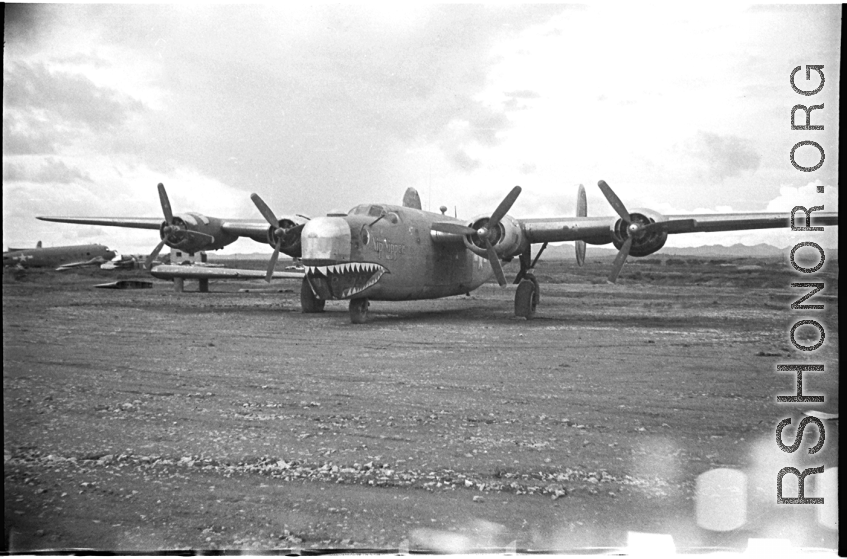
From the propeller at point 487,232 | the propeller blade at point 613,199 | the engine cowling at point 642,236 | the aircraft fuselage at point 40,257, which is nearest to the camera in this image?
the aircraft fuselage at point 40,257

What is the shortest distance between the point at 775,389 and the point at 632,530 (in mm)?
1892

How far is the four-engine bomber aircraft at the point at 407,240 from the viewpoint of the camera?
708 centimetres

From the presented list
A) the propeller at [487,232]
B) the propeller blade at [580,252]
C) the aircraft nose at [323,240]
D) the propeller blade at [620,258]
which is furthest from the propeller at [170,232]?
the propeller blade at [580,252]

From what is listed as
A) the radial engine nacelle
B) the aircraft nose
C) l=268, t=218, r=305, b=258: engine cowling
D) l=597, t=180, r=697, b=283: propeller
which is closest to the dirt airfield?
l=597, t=180, r=697, b=283: propeller

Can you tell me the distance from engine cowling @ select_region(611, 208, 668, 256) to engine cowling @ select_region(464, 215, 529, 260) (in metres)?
1.62

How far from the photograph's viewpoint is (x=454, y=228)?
9484mm

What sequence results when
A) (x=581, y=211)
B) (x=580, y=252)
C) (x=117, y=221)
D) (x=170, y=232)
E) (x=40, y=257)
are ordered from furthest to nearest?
1. (x=580, y=252)
2. (x=170, y=232)
3. (x=581, y=211)
4. (x=117, y=221)
5. (x=40, y=257)

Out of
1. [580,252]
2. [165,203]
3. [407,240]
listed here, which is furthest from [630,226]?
[165,203]

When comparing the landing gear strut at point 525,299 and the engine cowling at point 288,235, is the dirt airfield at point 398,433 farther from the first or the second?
the engine cowling at point 288,235

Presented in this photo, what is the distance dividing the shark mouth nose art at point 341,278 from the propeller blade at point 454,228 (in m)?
1.56

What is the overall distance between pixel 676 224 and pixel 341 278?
4673 mm

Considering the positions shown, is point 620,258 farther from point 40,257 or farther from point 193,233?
point 40,257

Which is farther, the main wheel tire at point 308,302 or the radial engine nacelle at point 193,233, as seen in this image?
the main wheel tire at point 308,302

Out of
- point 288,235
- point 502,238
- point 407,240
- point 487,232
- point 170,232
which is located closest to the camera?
point 170,232
